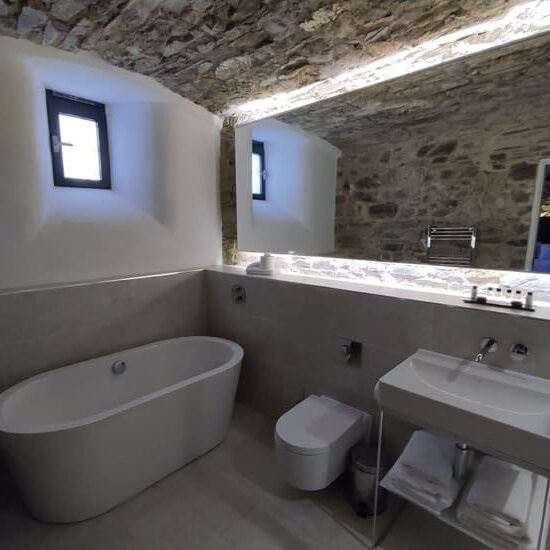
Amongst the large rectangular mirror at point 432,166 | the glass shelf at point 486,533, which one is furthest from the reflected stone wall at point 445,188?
the glass shelf at point 486,533

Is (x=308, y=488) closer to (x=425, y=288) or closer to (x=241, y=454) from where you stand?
(x=241, y=454)

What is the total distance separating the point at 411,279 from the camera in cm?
195

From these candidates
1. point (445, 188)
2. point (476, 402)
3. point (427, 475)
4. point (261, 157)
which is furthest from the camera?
point (261, 157)

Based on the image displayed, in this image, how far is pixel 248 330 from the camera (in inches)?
97.2

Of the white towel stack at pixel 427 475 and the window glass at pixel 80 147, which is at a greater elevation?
the window glass at pixel 80 147

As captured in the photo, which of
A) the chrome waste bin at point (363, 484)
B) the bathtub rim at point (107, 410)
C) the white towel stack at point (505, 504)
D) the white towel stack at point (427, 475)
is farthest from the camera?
the chrome waste bin at point (363, 484)

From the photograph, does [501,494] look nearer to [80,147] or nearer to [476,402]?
[476,402]

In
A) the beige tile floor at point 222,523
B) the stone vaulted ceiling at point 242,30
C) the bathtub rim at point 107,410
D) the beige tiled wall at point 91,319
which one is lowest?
the beige tile floor at point 222,523

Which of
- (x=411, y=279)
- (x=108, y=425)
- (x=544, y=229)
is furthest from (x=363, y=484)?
(x=544, y=229)

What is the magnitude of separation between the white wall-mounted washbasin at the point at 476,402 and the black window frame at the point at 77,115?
2367 mm

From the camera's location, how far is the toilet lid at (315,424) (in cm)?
154

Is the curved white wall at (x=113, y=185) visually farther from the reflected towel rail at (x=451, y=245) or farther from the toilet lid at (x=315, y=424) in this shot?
the reflected towel rail at (x=451, y=245)

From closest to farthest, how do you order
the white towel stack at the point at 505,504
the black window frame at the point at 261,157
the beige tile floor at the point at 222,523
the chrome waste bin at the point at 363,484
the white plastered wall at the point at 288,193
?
1. the white towel stack at the point at 505,504
2. the beige tile floor at the point at 222,523
3. the chrome waste bin at the point at 363,484
4. the white plastered wall at the point at 288,193
5. the black window frame at the point at 261,157

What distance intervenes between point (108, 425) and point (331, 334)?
124cm
